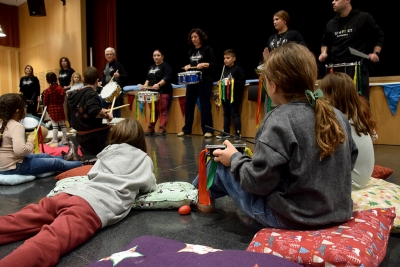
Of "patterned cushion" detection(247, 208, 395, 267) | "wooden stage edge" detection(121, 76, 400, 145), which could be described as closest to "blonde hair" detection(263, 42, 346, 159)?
"patterned cushion" detection(247, 208, 395, 267)

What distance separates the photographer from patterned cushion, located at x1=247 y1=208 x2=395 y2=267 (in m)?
1.09

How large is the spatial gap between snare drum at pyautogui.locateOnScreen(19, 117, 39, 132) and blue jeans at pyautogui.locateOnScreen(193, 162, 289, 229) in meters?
3.01

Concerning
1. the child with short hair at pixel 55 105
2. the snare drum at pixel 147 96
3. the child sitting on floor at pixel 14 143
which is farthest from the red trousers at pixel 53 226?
the snare drum at pixel 147 96

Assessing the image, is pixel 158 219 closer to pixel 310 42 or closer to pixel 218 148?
pixel 218 148


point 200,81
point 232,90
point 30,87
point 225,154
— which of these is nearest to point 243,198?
point 225,154

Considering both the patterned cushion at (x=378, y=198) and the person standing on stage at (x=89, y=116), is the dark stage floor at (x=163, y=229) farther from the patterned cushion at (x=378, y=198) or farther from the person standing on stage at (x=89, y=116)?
the person standing on stage at (x=89, y=116)

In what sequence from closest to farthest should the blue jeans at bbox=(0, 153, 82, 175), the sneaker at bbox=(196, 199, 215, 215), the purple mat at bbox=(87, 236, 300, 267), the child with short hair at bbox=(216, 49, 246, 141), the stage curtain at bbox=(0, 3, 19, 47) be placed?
the purple mat at bbox=(87, 236, 300, 267), the sneaker at bbox=(196, 199, 215, 215), the blue jeans at bbox=(0, 153, 82, 175), the child with short hair at bbox=(216, 49, 246, 141), the stage curtain at bbox=(0, 3, 19, 47)

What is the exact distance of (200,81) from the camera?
5508mm

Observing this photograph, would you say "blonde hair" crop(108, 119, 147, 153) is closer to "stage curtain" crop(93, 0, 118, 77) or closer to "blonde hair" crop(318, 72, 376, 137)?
"blonde hair" crop(318, 72, 376, 137)

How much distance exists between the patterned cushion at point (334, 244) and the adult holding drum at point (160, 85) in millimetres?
4983

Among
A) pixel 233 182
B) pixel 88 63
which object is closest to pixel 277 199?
pixel 233 182

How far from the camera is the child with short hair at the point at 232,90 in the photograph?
5.40 meters

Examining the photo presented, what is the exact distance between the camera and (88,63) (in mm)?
8516

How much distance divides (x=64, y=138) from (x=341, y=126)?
4.47 metres
